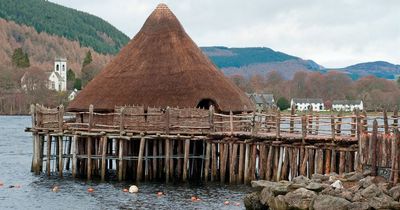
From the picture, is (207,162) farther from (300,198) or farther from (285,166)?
(300,198)

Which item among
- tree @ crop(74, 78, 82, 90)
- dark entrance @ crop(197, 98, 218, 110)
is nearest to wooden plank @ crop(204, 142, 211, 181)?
dark entrance @ crop(197, 98, 218, 110)

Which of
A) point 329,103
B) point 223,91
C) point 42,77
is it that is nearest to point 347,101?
point 329,103

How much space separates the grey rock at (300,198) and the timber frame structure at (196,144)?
193 inches

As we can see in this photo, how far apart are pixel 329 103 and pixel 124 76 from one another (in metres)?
155

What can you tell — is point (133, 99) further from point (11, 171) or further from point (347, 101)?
point (347, 101)

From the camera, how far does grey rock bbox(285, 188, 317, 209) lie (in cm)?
2900

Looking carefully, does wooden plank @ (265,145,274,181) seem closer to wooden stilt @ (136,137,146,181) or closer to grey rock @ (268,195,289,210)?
wooden stilt @ (136,137,146,181)

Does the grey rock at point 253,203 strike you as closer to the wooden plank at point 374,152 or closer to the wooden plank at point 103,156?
the wooden plank at point 374,152

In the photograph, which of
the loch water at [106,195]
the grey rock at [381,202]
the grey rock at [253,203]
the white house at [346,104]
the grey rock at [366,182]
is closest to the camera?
the grey rock at [381,202]

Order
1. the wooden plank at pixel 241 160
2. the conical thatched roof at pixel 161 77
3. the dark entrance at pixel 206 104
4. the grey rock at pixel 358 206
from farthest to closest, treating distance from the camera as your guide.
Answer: the dark entrance at pixel 206 104, the conical thatched roof at pixel 161 77, the wooden plank at pixel 241 160, the grey rock at pixel 358 206

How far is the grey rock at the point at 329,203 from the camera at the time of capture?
90.3ft

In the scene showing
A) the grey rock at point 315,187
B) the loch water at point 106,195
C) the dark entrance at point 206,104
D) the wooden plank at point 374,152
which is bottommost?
the loch water at point 106,195

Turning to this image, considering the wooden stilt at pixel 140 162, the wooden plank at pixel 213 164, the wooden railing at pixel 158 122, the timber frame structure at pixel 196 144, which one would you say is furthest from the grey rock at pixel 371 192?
the wooden stilt at pixel 140 162

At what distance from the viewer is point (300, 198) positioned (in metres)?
29.2
